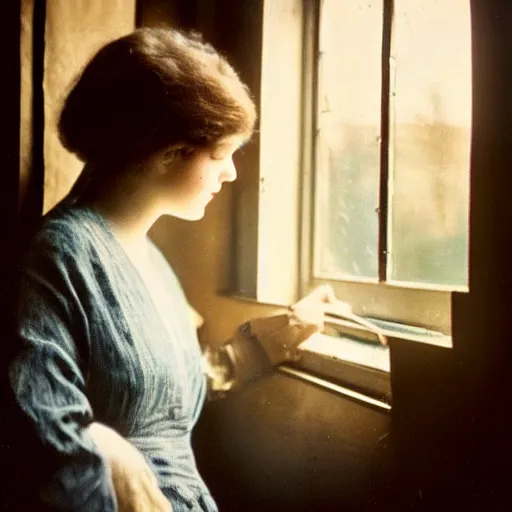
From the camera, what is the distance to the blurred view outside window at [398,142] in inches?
28.0

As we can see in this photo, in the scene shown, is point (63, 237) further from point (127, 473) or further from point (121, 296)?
point (127, 473)

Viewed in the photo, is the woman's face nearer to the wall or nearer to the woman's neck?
the woman's neck

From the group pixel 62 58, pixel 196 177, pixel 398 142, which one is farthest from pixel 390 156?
pixel 62 58

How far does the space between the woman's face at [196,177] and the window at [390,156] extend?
0.89 feet

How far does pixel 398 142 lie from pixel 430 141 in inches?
2.1

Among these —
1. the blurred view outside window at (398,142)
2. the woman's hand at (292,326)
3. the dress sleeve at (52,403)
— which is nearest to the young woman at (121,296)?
the dress sleeve at (52,403)

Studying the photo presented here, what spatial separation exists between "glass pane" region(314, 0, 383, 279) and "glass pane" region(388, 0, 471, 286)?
59mm

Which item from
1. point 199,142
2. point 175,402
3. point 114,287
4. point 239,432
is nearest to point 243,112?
point 199,142

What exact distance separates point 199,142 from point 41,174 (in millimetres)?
365

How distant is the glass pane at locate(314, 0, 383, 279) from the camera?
835 mm

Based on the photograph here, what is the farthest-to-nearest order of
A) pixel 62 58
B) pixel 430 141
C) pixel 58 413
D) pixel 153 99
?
pixel 62 58 < pixel 430 141 < pixel 153 99 < pixel 58 413

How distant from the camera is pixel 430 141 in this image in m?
0.74

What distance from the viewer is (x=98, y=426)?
1.82ft

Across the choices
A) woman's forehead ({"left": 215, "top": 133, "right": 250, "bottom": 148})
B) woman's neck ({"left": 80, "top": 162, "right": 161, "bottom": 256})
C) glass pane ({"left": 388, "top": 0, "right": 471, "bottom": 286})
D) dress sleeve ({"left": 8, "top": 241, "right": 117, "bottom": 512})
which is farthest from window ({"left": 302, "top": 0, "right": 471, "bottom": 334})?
dress sleeve ({"left": 8, "top": 241, "right": 117, "bottom": 512})
